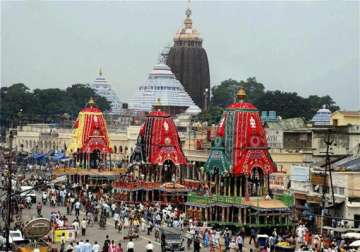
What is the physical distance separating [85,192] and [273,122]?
19449 millimetres

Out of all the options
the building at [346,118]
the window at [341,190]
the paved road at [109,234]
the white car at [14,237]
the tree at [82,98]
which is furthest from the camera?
the tree at [82,98]

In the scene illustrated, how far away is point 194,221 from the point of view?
163ft

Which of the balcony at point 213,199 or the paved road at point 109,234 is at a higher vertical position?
→ the balcony at point 213,199

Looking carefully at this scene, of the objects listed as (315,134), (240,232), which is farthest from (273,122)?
(240,232)

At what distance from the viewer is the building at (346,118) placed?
70125mm

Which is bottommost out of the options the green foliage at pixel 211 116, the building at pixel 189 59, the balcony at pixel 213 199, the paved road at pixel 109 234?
the paved road at pixel 109 234

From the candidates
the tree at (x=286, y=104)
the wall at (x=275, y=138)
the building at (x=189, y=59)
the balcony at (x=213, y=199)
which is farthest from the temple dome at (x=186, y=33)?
the balcony at (x=213, y=199)

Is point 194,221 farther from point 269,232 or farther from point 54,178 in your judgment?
point 54,178

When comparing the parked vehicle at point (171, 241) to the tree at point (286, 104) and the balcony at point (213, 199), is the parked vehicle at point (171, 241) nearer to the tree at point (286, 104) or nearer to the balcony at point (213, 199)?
the balcony at point (213, 199)

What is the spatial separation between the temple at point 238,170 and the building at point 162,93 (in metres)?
70.8

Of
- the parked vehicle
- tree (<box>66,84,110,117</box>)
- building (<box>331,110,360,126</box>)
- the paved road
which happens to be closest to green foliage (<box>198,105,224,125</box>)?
building (<box>331,110,360,126</box>)

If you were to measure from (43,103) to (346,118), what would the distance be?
81.1 meters

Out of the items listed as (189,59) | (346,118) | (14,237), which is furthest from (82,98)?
(14,237)

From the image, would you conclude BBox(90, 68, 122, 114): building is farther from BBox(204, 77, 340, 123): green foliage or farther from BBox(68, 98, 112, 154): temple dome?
BBox(68, 98, 112, 154): temple dome
